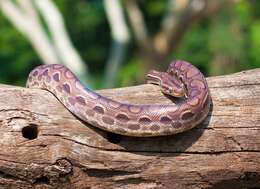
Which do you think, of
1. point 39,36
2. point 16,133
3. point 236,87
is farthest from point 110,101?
point 39,36

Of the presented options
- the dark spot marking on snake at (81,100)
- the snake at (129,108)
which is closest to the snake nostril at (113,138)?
the snake at (129,108)

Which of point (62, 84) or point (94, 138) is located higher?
point (62, 84)

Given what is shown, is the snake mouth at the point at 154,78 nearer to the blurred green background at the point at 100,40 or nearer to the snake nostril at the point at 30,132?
the snake nostril at the point at 30,132

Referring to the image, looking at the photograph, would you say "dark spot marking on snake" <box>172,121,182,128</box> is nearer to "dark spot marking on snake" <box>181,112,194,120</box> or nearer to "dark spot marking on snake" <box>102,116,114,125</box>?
"dark spot marking on snake" <box>181,112,194,120</box>

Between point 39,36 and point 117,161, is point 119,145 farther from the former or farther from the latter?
point 39,36

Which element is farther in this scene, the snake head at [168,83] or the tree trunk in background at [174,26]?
the tree trunk in background at [174,26]

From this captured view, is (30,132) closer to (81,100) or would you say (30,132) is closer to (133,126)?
(81,100)
